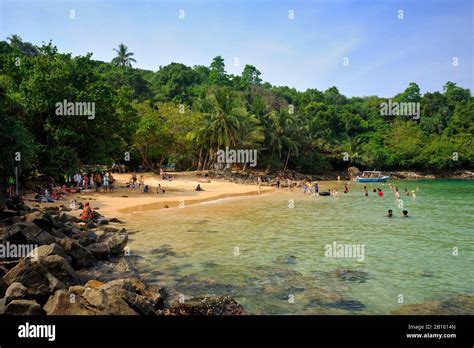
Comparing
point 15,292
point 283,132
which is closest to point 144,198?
point 15,292

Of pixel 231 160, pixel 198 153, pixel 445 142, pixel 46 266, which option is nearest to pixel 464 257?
pixel 46 266

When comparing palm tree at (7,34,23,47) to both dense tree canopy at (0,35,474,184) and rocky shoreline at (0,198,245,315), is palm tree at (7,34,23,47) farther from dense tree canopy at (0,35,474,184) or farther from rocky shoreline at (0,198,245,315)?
rocky shoreline at (0,198,245,315)

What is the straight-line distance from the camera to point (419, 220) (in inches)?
1006

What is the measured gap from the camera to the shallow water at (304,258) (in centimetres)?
1106

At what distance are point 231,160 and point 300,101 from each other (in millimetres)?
46394

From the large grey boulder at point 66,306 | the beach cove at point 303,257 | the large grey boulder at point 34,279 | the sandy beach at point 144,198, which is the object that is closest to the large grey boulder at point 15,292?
the large grey boulder at point 34,279

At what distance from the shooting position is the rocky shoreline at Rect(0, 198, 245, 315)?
8031 millimetres

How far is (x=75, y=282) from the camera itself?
10.4 m
